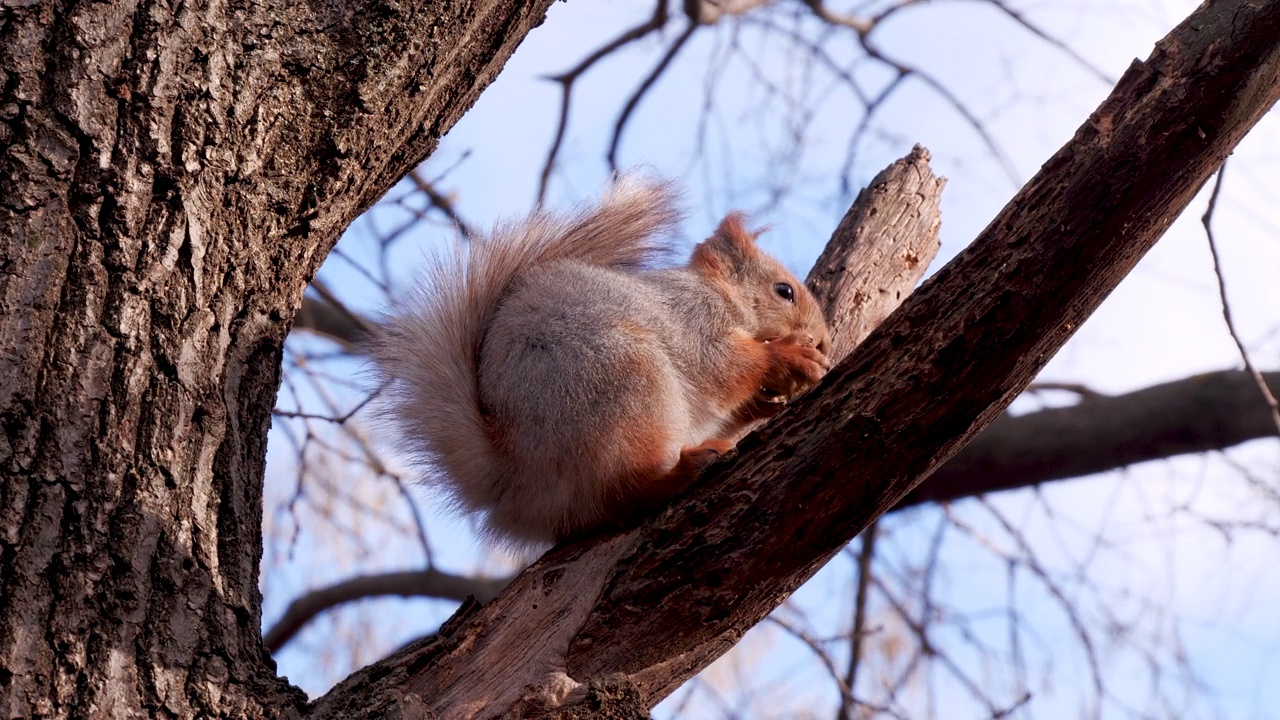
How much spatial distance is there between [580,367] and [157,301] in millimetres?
835

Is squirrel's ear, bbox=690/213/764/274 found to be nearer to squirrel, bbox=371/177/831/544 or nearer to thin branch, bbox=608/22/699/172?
squirrel, bbox=371/177/831/544

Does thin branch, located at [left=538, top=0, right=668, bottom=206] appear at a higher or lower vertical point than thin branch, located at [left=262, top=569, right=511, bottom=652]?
higher

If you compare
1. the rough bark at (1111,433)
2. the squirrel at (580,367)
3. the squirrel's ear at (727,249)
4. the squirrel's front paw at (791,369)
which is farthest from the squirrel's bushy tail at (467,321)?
the rough bark at (1111,433)

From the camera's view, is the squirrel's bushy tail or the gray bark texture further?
the squirrel's bushy tail

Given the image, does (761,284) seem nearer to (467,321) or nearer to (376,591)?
(467,321)

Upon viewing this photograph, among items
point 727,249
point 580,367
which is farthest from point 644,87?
point 580,367

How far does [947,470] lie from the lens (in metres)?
4.12

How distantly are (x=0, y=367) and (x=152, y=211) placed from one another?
305 mm

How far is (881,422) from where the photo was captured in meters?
1.71

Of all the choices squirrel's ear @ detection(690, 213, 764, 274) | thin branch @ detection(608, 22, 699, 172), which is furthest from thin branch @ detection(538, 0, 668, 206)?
squirrel's ear @ detection(690, 213, 764, 274)

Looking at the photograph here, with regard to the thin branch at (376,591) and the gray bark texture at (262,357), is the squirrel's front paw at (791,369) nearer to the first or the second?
the gray bark texture at (262,357)

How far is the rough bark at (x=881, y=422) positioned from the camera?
5.26ft

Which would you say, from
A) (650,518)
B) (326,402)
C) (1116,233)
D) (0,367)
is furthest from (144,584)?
(326,402)

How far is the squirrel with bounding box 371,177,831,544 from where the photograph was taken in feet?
7.22
